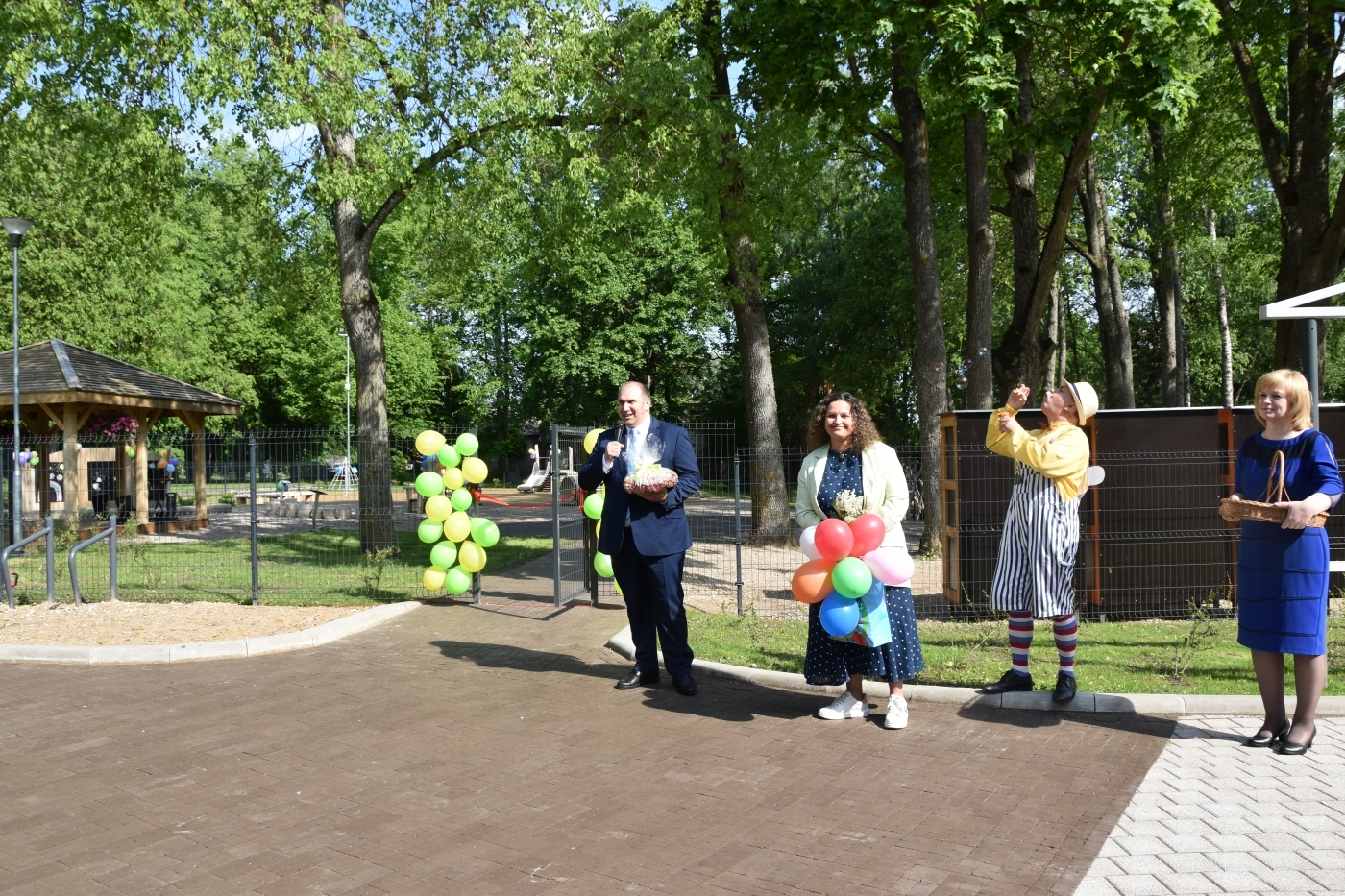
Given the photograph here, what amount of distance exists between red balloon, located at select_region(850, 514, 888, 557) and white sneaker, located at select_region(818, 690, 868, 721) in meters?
1.06

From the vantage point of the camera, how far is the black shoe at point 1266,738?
5.75 meters

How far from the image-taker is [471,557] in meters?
10.8

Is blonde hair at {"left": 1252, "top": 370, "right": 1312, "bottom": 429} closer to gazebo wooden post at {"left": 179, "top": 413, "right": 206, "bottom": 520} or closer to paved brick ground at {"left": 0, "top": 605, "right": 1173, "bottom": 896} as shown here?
paved brick ground at {"left": 0, "top": 605, "right": 1173, "bottom": 896}

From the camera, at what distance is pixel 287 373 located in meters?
49.4

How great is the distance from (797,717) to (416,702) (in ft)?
8.37

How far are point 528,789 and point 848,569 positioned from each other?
2116 millimetres

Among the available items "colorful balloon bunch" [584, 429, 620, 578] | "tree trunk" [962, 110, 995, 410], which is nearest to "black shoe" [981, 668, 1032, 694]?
"colorful balloon bunch" [584, 429, 620, 578]

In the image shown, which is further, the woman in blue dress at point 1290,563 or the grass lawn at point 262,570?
the grass lawn at point 262,570

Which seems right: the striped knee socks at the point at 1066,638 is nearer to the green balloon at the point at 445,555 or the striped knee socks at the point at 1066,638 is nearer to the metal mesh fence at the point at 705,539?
the metal mesh fence at the point at 705,539

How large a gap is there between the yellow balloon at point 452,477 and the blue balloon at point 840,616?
561 centimetres

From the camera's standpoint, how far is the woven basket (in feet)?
18.1

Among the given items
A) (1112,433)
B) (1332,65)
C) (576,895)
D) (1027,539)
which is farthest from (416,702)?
(1332,65)

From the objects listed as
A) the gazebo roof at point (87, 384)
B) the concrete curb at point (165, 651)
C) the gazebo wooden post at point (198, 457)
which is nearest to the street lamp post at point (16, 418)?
the gazebo roof at point (87, 384)

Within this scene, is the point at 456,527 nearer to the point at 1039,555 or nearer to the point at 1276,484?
the point at 1039,555
